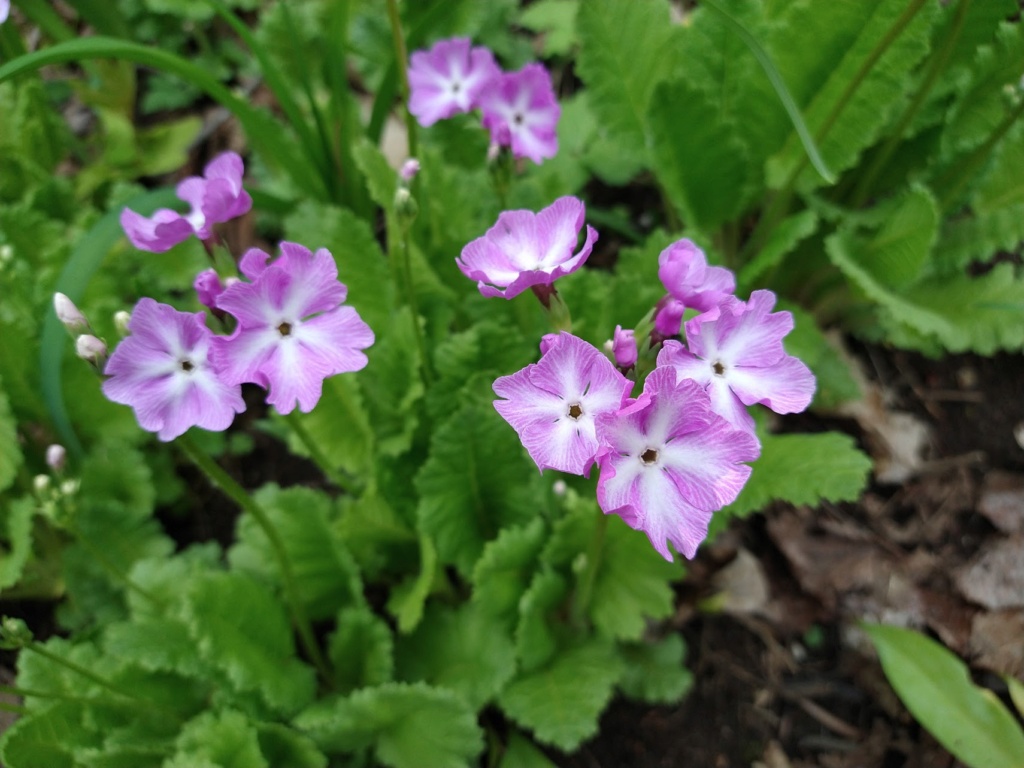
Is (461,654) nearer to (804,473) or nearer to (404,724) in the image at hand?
(404,724)

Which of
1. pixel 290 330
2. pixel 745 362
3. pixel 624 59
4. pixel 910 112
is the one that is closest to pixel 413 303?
pixel 290 330

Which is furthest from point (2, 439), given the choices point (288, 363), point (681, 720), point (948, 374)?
point (948, 374)

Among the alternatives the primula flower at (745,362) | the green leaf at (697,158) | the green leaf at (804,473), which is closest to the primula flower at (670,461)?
the primula flower at (745,362)

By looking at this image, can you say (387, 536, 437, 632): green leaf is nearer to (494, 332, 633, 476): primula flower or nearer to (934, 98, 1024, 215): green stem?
(494, 332, 633, 476): primula flower

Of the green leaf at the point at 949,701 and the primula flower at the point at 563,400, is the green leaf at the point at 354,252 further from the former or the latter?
the green leaf at the point at 949,701

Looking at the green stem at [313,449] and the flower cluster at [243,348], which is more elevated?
the flower cluster at [243,348]

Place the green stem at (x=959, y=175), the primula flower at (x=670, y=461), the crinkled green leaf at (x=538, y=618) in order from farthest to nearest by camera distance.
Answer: the green stem at (x=959, y=175), the crinkled green leaf at (x=538, y=618), the primula flower at (x=670, y=461)

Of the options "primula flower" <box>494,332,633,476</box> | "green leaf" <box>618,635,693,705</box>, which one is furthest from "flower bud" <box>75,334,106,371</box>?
"green leaf" <box>618,635,693,705</box>

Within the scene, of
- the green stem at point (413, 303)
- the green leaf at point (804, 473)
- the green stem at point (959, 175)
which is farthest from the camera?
the green stem at point (959, 175)
